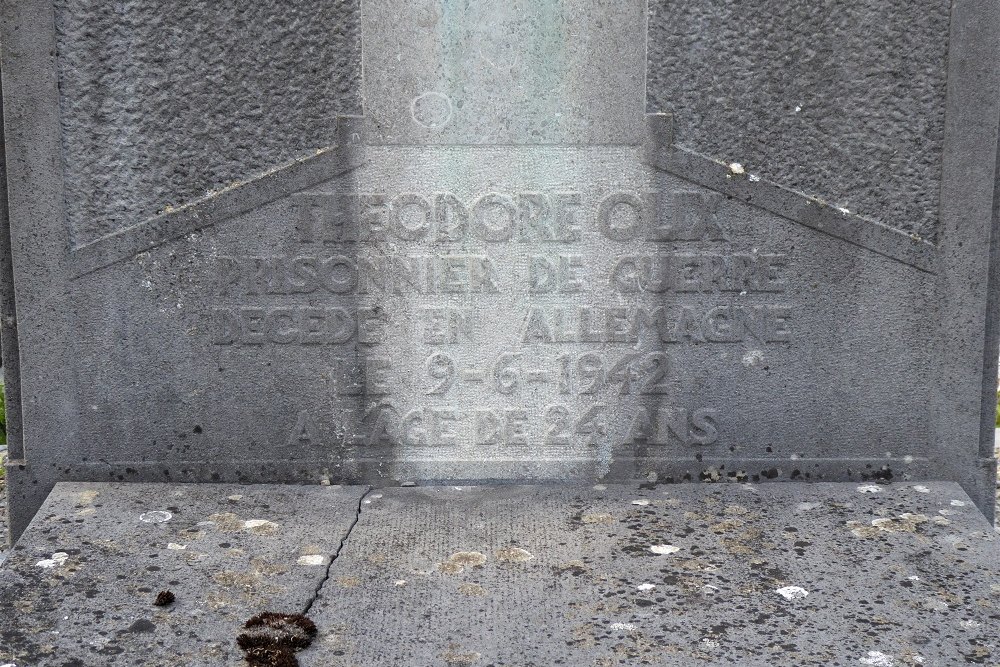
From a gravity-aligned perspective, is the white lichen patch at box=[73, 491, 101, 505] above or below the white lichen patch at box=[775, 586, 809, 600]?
above

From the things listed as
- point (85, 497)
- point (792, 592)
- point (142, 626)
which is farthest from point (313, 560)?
point (792, 592)

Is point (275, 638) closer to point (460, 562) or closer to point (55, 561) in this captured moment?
point (460, 562)

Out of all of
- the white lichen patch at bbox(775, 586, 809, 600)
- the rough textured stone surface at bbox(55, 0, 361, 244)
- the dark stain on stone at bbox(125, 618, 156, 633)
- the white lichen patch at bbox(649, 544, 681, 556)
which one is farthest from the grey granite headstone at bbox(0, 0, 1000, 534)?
the dark stain on stone at bbox(125, 618, 156, 633)

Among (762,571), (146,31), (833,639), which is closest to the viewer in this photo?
(833,639)

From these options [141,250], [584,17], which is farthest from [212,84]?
[584,17]

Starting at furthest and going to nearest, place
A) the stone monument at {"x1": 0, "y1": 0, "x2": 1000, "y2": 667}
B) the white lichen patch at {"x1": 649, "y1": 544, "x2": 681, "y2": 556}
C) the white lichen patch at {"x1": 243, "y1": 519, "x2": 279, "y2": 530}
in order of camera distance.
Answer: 1. the stone monument at {"x1": 0, "y1": 0, "x2": 1000, "y2": 667}
2. the white lichen patch at {"x1": 243, "y1": 519, "x2": 279, "y2": 530}
3. the white lichen patch at {"x1": 649, "y1": 544, "x2": 681, "y2": 556}

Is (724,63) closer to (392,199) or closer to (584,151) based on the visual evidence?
(584,151)

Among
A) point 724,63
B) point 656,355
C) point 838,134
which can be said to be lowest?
point 656,355

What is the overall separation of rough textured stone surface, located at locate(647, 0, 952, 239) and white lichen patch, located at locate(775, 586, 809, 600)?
1073mm

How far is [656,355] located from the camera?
2.74 meters

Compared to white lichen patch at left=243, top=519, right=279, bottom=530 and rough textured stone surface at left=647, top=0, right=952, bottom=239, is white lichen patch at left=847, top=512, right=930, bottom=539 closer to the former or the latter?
rough textured stone surface at left=647, top=0, right=952, bottom=239

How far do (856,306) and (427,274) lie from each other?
1188 mm

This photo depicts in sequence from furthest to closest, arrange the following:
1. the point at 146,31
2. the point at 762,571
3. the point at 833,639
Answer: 1. the point at 146,31
2. the point at 762,571
3. the point at 833,639

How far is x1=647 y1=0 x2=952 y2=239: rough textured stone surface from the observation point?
262 cm
